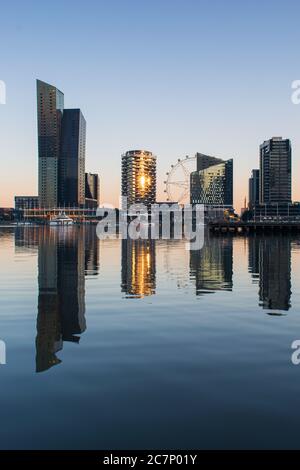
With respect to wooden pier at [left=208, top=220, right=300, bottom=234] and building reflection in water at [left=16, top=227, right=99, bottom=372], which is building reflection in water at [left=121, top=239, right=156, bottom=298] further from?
wooden pier at [left=208, top=220, right=300, bottom=234]

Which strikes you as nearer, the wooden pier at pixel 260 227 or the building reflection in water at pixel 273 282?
the building reflection in water at pixel 273 282

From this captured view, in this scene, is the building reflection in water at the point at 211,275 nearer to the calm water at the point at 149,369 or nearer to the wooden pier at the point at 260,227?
the calm water at the point at 149,369

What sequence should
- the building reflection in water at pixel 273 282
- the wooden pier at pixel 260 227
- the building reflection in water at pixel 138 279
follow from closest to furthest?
the building reflection in water at pixel 273 282 < the building reflection in water at pixel 138 279 < the wooden pier at pixel 260 227

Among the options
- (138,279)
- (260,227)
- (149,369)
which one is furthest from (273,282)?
(260,227)

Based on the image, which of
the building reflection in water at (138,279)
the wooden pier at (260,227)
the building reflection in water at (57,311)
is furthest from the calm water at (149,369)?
the wooden pier at (260,227)

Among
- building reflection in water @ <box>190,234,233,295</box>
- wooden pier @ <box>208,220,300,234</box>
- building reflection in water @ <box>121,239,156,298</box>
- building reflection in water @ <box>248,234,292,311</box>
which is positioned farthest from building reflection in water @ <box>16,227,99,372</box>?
wooden pier @ <box>208,220,300,234</box>

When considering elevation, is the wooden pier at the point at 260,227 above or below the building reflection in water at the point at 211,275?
above

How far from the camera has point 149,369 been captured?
17.6m

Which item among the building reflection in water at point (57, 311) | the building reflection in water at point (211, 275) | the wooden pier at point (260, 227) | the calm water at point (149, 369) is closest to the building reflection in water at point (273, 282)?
the calm water at point (149, 369)

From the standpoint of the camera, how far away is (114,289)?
39.7 metres

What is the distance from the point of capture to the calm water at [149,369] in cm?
1223

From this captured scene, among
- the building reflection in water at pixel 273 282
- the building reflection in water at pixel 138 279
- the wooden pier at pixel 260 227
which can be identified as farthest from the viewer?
the wooden pier at pixel 260 227

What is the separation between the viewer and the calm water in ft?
40.1

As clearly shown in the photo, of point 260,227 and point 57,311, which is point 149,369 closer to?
point 57,311
